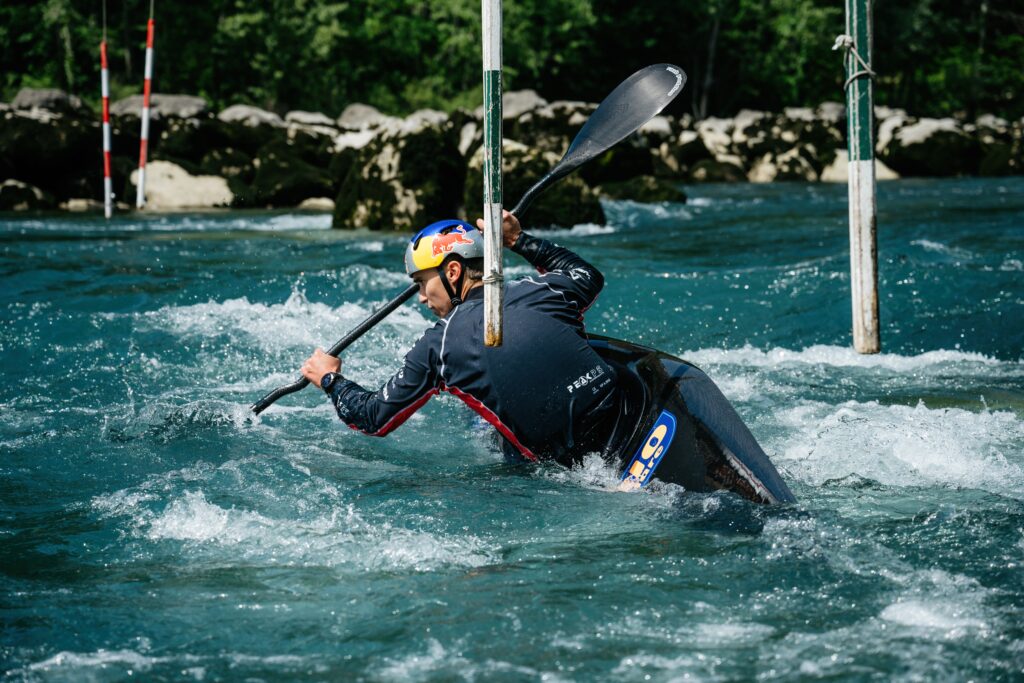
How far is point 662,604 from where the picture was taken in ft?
10.5

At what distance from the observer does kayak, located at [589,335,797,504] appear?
392cm

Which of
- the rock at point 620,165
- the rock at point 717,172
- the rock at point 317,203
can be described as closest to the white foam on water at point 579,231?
the rock at point 317,203

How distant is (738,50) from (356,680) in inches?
1409

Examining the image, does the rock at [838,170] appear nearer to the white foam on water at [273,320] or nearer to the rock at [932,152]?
the rock at [932,152]

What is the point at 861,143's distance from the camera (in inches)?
240

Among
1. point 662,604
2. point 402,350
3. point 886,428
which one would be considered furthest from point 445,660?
point 402,350

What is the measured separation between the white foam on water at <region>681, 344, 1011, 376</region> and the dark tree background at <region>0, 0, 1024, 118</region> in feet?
69.2

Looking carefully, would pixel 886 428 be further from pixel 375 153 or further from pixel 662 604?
pixel 375 153

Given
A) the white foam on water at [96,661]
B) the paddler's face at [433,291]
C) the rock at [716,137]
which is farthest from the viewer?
the rock at [716,137]

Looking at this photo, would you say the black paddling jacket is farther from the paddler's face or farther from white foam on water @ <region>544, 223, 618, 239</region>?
white foam on water @ <region>544, 223, 618, 239</region>

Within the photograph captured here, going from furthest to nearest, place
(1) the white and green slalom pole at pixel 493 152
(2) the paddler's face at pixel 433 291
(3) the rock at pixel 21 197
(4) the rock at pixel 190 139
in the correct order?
1. (4) the rock at pixel 190 139
2. (3) the rock at pixel 21 197
3. (2) the paddler's face at pixel 433 291
4. (1) the white and green slalom pole at pixel 493 152

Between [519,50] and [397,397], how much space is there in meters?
28.4

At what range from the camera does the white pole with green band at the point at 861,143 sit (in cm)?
602

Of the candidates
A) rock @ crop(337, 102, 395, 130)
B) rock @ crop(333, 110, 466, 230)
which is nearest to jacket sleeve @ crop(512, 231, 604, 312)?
rock @ crop(333, 110, 466, 230)
